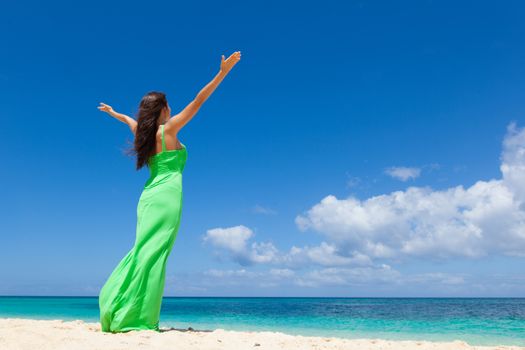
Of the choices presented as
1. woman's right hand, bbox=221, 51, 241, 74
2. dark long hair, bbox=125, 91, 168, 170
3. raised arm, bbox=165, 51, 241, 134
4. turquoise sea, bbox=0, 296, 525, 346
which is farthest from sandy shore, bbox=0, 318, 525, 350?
turquoise sea, bbox=0, 296, 525, 346

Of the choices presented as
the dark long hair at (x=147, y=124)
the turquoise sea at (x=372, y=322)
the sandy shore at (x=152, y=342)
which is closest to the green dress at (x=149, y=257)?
the dark long hair at (x=147, y=124)

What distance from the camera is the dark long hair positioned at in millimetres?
5664

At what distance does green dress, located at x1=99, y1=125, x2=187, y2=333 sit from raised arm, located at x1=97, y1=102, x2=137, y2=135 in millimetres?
692

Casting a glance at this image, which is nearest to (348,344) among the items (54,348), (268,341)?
(268,341)

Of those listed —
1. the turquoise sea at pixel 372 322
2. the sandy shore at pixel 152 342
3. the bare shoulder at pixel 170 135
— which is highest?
the bare shoulder at pixel 170 135

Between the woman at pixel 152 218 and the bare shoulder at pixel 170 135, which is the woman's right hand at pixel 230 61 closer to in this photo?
the woman at pixel 152 218

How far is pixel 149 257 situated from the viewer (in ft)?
17.4

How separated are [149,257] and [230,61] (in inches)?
99.0

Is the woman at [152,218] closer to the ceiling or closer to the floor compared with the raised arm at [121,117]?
closer to the floor

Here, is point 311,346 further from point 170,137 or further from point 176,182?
point 170,137

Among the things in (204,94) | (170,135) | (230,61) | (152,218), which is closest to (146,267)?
(152,218)

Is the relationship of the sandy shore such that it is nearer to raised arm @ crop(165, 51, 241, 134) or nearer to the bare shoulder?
the bare shoulder

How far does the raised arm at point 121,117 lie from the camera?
610 centimetres

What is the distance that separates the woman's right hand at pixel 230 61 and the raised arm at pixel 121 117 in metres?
1.60
